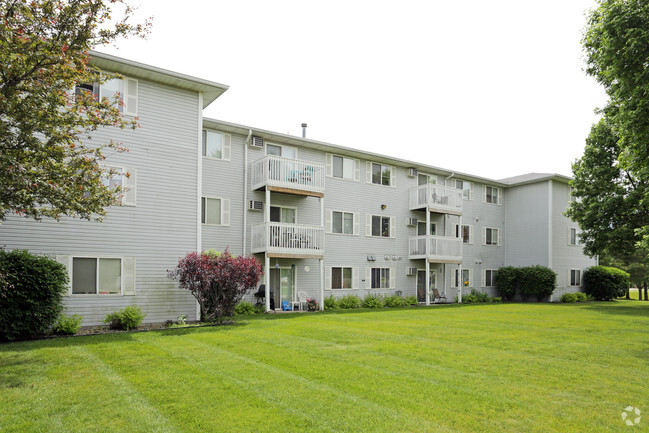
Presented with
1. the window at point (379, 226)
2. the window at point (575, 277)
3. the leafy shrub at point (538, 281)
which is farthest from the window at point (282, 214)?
the window at point (575, 277)

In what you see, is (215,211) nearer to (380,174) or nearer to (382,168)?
(380,174)

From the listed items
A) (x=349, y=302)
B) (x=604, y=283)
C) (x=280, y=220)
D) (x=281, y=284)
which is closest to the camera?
(x=281, y=284)

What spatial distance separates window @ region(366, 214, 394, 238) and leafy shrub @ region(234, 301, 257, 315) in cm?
798

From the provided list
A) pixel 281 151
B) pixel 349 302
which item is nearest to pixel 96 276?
pixel 281 151

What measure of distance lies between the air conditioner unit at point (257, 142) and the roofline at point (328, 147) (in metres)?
0.17

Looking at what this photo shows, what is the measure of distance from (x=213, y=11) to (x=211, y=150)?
32.9ft

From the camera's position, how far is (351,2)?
9.44 metres

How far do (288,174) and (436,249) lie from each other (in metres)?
9.93

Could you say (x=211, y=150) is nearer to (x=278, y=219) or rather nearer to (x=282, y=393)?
(x=278, y=219)

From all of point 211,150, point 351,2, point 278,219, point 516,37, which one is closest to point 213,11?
point 351,2

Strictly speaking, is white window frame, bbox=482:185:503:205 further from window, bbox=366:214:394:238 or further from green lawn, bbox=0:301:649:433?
green lawn, bbox=0:301:649:433

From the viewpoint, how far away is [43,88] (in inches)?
301

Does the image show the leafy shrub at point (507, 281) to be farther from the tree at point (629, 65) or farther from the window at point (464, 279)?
the tree at point (629, 65)

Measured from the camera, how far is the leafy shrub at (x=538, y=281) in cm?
2742
